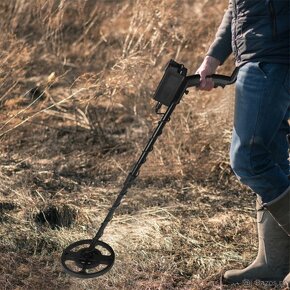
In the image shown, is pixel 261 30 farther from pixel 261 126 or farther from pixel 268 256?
pixel 268 256

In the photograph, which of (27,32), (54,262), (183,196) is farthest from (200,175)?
(27,32)

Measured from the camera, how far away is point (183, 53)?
5477 millimetres

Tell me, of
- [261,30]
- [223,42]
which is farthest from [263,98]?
[223,42]

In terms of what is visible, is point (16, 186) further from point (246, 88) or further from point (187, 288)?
point (246, 88)

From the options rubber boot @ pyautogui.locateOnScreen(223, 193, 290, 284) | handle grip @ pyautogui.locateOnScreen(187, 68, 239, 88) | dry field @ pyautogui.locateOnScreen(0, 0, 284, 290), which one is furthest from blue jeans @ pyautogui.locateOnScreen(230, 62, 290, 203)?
dry field @ pyautogui.locateOnScreen(0, 0, 284, 290)

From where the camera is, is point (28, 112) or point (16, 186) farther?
point (28, 112)

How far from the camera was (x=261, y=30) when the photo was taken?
9.67 ft

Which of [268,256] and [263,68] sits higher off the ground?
[263,68]

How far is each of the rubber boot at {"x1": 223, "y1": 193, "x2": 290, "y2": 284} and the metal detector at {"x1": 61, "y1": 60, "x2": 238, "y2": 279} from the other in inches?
24.8

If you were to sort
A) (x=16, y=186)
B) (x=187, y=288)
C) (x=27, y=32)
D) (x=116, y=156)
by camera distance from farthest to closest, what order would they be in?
(x=27, y=32) → (x=116, y=156) → (x=16, y=186) → (x=187, y=288)

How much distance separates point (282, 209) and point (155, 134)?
70 centimetres

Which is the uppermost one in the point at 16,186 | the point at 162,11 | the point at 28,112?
the point at 162,11

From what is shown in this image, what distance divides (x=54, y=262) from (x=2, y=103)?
1.47m

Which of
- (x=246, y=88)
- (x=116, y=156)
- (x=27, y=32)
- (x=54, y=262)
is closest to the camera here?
(x=246, y=88)
